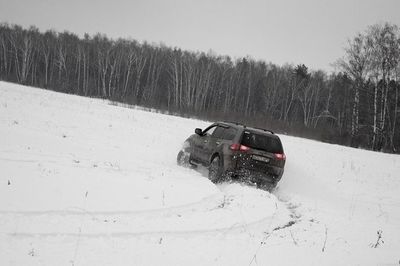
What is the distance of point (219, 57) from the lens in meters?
71.4

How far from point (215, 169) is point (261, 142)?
→ 1.54m

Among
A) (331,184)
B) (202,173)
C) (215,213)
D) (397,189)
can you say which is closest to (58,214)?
(215,213)

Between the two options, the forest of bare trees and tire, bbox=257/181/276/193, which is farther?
the forest of bare trees

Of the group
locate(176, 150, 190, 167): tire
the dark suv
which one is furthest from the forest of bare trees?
the dark suv

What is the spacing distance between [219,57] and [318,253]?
67739 mm

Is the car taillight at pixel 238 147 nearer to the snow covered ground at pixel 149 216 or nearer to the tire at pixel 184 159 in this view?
the snow covered ground at pixel 149 216

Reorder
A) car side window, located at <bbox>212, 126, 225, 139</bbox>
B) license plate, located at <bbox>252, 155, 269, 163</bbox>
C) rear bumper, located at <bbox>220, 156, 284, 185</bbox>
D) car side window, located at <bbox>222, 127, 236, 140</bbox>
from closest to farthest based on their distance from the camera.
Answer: rear bumper, located at <bbox>220, 156, 284, 185</bbox>, license plate, located at <bbox>252, 155, 269, 163</bbox>, car side window, located at <bbox>222, 127, 236, 140</bbox>, car side window, located at <bbox>212, 126, 225, 139</bbox>

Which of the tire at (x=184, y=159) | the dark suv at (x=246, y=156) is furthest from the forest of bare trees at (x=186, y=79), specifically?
the dark suv at (x=246, y=156)

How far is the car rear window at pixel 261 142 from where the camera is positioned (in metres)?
10.2

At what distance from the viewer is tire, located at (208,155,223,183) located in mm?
10336

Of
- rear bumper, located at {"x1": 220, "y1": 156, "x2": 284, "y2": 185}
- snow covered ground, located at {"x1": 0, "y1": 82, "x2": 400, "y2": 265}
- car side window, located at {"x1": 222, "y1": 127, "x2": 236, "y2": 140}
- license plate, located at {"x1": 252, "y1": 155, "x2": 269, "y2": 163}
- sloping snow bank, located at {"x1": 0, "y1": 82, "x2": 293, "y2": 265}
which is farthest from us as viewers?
car side window, located at {"x1": 222, "y1": 127, "x2": 236, "y2": 140}

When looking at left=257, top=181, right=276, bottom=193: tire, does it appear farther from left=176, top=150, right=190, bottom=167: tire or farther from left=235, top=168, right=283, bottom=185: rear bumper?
left=176, top=150, right=190, bottom=167: tire

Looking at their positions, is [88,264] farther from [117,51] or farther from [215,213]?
[117,51]

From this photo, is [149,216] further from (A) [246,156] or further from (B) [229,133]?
(B) [229,133]
